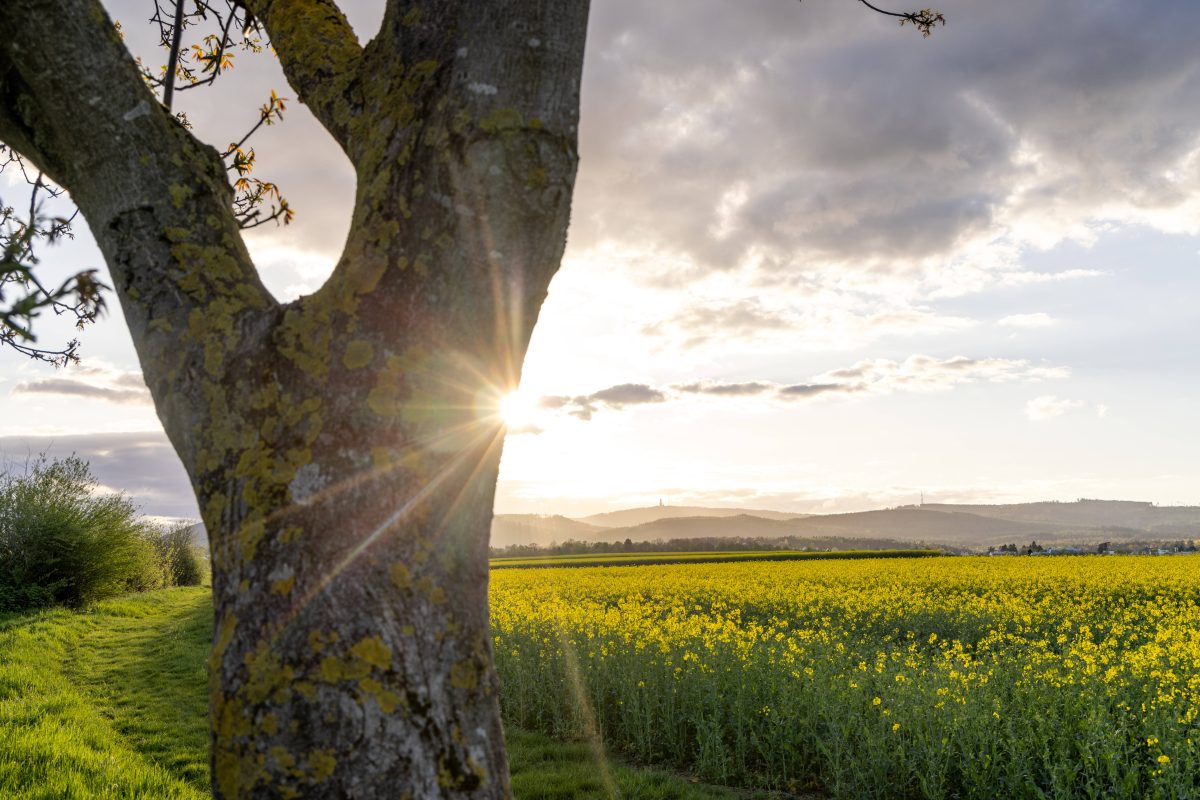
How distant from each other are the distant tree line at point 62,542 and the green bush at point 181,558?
24.0ft

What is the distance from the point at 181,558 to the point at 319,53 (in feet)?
123

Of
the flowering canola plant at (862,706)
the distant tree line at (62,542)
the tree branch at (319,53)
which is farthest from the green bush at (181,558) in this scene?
the tree branch at (319,53)

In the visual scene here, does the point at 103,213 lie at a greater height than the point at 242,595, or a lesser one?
greater

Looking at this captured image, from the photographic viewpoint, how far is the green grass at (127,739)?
268 inches

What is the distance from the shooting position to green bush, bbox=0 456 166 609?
20.0m

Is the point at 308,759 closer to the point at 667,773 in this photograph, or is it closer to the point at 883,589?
the point at 667,773

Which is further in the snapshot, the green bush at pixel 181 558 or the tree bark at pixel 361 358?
the green bush at pixel 181 558

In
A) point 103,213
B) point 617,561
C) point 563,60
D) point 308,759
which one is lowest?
point 617,561

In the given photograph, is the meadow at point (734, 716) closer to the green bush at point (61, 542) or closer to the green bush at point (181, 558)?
the green bush at point (61, 542)

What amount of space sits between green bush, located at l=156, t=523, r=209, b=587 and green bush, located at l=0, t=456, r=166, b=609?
8.62 m

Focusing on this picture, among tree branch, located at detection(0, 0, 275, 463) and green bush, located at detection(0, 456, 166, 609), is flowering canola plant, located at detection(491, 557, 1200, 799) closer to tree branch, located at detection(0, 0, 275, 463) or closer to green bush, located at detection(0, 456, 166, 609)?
tree branch, located at detection(0, 0, 275, 463)

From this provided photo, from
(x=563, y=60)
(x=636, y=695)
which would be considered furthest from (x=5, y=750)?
(x=563, y=60)

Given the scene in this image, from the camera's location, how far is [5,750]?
715 cm

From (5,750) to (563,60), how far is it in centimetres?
868
